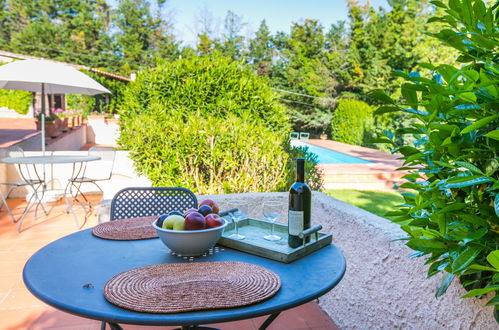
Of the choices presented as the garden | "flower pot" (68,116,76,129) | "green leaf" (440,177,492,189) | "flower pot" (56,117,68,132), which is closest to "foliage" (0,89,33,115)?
"flower pot" (68,116,76,129)

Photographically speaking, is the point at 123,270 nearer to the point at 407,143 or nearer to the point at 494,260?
the point at 494,260

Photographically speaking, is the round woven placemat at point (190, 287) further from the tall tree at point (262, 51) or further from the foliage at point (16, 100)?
the tall tree at point (262, 51)

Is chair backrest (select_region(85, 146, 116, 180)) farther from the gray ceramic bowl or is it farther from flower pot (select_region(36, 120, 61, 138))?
flower pot (select_region(36, 120, 61, 138))

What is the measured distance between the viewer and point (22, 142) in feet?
26.5

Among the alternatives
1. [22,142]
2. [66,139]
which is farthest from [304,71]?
[22,142]

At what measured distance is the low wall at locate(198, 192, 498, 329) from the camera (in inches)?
57.1

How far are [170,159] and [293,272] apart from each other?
2.57 metres

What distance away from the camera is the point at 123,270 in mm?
1187

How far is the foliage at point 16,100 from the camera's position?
1541 centimetres

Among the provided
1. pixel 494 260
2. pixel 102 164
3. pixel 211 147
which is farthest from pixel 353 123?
pixel 494 260

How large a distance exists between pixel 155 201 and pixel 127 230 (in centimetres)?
54

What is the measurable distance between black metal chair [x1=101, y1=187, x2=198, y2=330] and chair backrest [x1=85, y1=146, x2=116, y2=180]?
9.90 feet

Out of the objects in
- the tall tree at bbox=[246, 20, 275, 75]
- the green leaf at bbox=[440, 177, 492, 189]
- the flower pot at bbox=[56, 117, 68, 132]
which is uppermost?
the tall tree at bbox=[246, 20, 275, 75]

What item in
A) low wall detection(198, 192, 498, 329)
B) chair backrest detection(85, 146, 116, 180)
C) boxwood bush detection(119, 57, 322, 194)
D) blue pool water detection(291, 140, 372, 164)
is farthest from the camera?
blue pool water detection(291, 140, 372, 164)
